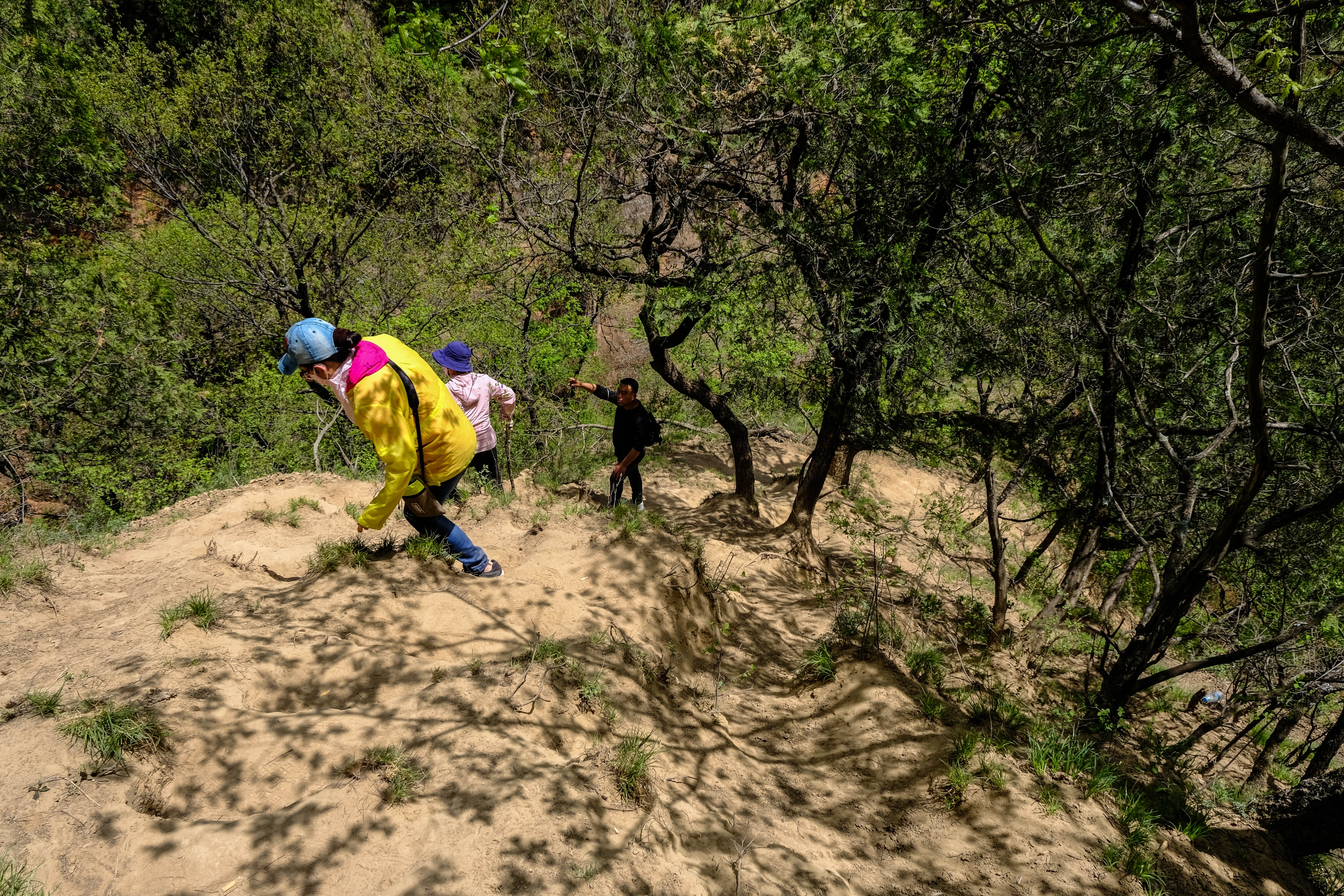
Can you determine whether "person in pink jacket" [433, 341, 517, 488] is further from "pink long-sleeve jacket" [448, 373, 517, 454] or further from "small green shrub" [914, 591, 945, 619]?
"small green shrub" [914, 591, 945, 619]

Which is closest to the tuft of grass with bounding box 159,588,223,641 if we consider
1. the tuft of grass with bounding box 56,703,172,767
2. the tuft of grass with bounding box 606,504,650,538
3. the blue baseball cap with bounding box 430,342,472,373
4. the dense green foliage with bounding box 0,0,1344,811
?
the tuft of grass with bounding box 56,703,172,767

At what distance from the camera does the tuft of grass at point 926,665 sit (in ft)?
16.1

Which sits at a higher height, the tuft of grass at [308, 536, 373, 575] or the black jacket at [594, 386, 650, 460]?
the black jacket at [594, 386, 650, 460]

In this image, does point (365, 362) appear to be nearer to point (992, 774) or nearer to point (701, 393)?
point (992, 774)

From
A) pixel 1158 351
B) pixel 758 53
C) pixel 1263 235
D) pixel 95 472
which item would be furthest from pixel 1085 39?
pixel 95 472

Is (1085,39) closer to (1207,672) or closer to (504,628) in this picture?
(504,628)

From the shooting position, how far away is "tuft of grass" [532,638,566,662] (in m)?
3.73

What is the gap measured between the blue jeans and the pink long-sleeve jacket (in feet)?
4.01

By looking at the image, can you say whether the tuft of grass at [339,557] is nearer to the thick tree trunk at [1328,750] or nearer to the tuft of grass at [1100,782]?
the tuft of grass at [1100,782]

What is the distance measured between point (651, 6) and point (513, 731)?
7892 millimetres

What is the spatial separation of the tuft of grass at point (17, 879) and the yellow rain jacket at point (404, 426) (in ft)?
6.10

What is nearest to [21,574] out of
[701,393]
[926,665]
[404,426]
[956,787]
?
[404,426]

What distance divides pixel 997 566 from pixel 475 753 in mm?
6187

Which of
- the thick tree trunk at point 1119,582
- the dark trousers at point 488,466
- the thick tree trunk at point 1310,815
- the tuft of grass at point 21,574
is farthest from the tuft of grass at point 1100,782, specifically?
the tuft of grass at point 21,574
